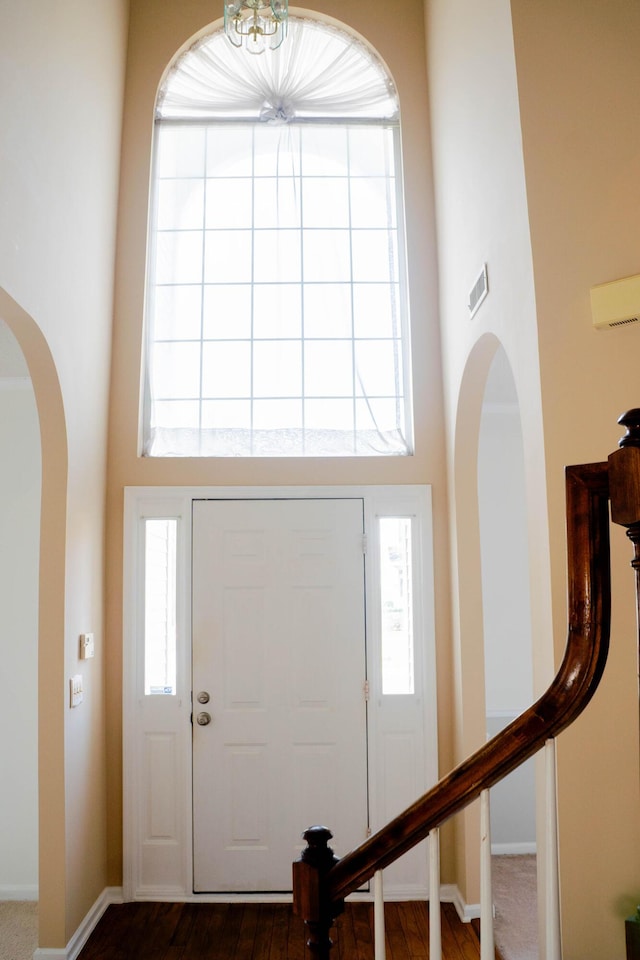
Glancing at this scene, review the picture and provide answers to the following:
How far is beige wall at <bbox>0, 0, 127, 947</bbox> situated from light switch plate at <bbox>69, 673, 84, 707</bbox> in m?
0.05

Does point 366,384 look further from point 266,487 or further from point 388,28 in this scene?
point 388,28

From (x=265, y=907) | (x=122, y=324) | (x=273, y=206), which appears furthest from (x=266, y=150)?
(x=265, y=907)

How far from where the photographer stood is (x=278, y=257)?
4535mm

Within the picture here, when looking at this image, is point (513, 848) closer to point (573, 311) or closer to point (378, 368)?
point (378, 368)

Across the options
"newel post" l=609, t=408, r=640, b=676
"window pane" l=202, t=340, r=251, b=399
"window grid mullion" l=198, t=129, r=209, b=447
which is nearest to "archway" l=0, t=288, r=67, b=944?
"window grid mullion" l=198, t=129, r=209, b=447

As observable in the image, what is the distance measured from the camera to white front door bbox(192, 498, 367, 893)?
13.1 feet

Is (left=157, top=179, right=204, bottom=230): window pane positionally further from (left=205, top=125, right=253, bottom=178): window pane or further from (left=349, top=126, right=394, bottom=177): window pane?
(left=349, top=126, right=394, bottom=177): window pane

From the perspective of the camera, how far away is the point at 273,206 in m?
4.57

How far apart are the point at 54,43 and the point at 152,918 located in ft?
13.2

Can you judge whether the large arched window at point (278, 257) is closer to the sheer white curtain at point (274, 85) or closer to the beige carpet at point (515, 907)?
the sheer white curtain at point (274, 85)

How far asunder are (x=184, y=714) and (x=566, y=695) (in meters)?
3.17

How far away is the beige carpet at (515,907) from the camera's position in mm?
3346

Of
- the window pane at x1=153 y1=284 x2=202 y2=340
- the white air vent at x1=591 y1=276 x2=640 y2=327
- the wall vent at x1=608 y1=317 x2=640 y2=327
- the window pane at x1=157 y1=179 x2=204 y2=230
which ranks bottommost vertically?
the wall vent at x1=608 y1=317 x2=640 y2=327

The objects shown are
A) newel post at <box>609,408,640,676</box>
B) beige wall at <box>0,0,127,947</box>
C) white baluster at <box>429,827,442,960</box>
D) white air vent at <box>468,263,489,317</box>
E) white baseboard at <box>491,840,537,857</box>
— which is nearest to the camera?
newel post at <box>609,408,640,676</box>
